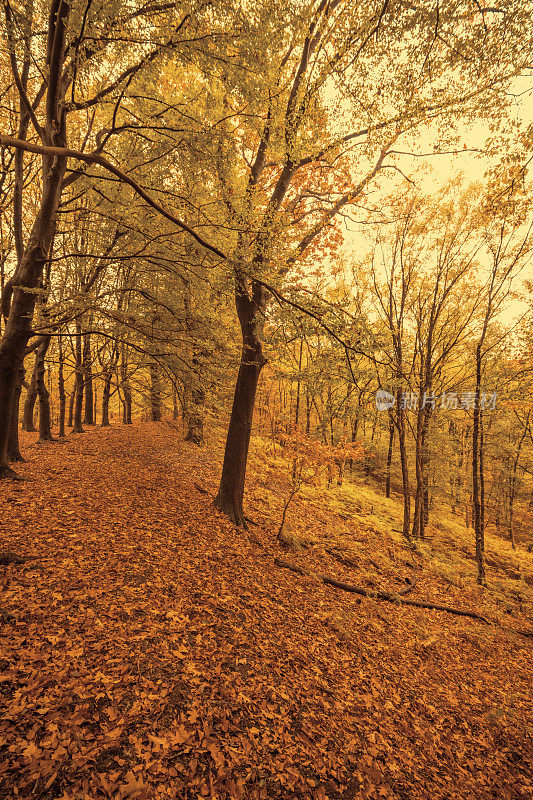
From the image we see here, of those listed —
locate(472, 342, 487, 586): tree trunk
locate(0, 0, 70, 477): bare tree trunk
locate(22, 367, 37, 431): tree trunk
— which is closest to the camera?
locate(0, 0, 70, 477): bare tree trunk

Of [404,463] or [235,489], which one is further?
[404,463]

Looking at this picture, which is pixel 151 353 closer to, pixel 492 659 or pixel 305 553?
pixel 305 553

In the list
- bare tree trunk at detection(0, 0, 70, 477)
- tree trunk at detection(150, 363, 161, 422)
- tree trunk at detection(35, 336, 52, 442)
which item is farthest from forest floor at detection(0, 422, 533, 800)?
tree trunk at detection(35, 336, 52, 442)

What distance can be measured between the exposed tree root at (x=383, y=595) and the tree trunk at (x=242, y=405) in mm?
1770

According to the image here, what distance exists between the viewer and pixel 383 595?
805cm

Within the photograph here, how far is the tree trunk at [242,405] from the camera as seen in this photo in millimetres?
7715

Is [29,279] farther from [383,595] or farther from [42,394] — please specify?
[383,595]

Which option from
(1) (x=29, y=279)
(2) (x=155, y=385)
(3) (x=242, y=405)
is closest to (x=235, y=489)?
(3) (x=242, y=405)

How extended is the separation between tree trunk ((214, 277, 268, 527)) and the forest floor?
62cm

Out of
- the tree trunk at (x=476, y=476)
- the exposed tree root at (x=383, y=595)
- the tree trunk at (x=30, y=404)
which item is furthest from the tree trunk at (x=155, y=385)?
the tree trunk at (x=476, y=476)

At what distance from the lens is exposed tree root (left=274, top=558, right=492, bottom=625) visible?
25.4 feet

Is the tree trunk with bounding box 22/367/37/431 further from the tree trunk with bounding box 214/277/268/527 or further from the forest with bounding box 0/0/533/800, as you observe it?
the tree trunk with bounding box 214/277/268/527

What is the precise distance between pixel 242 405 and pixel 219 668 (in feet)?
17.3

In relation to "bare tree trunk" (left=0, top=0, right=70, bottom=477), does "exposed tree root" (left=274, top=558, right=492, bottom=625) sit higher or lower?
A: lower
